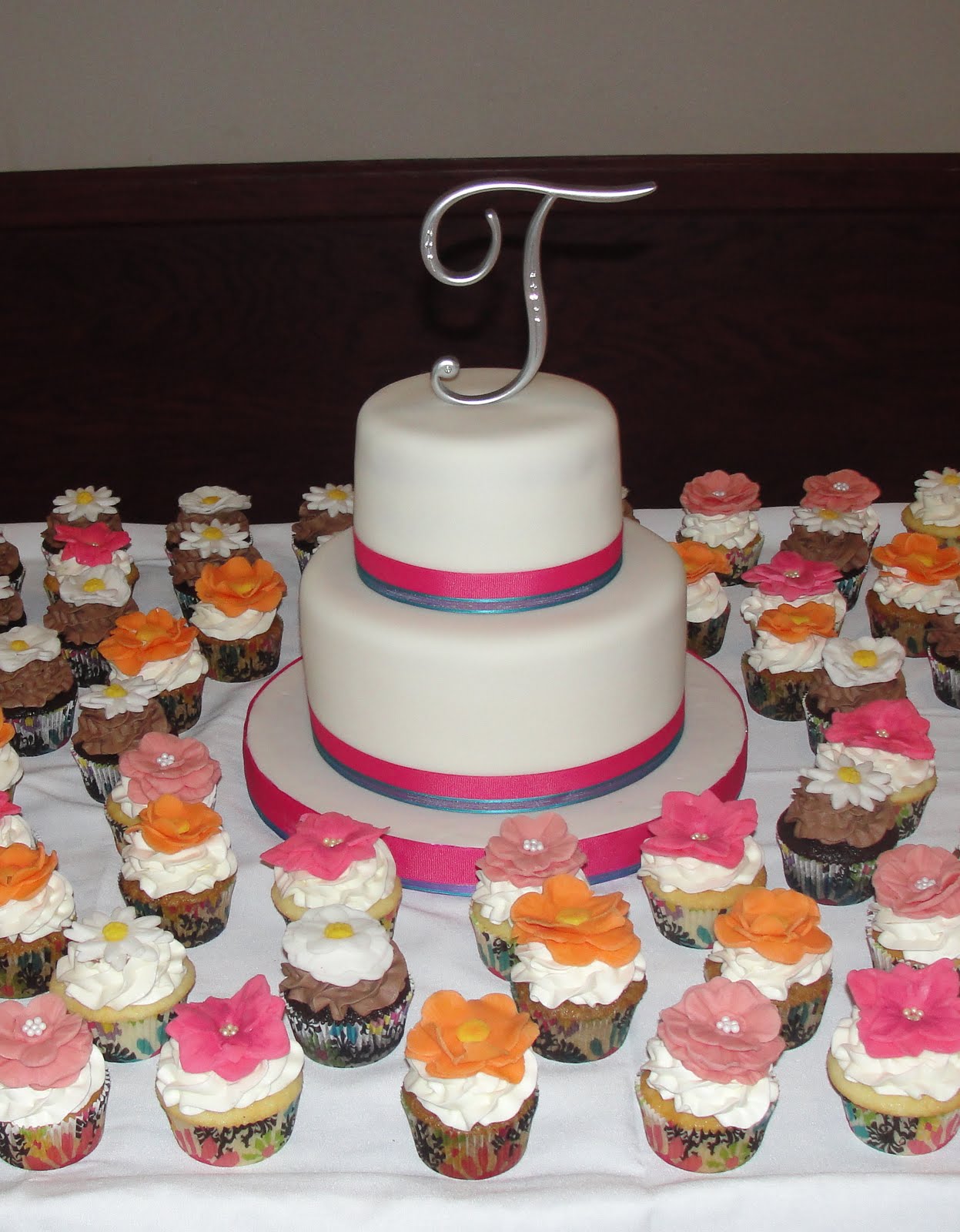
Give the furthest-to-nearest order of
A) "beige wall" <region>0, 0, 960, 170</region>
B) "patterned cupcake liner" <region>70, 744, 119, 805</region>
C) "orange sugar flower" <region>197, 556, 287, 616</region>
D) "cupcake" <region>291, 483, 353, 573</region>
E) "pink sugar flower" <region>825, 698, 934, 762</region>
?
1. "beige wall" <region>0, 0, 960, 170</region>
2. "cupcake" <region>291, 483, 353, 573</region>
3. "orange sugar flower" <region>197, 556, 287, 616</region>
4. "patterned cupcake liner" <region>70, 744, 119, 805</region>
5. "pink sugar flower" <region>825, 698, 934, 762</region>

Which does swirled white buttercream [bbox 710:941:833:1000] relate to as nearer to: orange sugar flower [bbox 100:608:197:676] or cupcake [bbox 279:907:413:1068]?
cupcake [bbox 279:907:413:1068]

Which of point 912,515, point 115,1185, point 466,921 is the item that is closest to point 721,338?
point 912,515

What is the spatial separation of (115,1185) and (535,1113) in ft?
1.67

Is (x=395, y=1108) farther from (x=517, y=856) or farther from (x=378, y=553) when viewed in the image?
(x=378, y=553)

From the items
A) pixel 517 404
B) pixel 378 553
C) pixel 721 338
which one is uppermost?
pixel 517 404

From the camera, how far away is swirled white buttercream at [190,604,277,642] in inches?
114

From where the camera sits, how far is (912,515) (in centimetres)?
335

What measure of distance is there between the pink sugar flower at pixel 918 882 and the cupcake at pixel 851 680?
49 cm

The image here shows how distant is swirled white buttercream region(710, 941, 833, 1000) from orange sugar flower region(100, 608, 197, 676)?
118 cm

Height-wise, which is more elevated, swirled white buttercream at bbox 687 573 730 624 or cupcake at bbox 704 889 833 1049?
cupcake at bbox 704 889 833 1049

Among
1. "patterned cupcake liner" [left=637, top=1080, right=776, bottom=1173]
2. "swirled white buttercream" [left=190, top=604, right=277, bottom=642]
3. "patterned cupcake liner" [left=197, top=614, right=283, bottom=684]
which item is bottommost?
"patterned cupcake liner" [left=197, top=614, right=283, bottom=684]

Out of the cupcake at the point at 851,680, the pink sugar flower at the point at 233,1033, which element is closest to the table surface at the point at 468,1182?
the pink sugar flower at the point at 233,1033

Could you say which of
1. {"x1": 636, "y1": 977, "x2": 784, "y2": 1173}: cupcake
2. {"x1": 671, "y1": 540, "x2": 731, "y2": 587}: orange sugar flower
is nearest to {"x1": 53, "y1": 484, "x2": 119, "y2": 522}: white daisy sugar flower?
{"x1": 671, "y1": 540, "x2": 731, "y2": 587}: orange sugar flower

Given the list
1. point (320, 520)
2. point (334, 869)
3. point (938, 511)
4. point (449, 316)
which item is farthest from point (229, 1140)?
point (449, 316)
